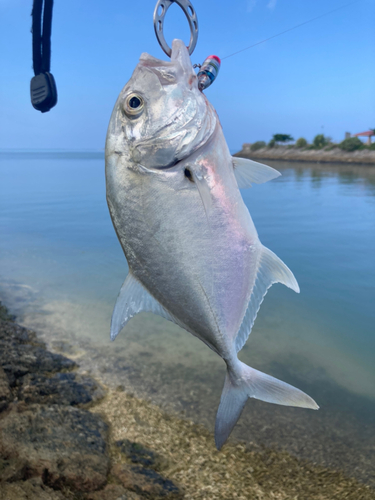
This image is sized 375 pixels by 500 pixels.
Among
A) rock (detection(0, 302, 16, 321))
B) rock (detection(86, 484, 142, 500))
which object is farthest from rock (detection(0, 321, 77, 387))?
rock (detection(86, 484, 142, 500))

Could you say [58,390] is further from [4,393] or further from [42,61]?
[42,61]

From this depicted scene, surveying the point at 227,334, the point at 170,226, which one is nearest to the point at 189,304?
the point at 227,334

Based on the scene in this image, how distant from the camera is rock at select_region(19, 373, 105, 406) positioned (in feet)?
17.5

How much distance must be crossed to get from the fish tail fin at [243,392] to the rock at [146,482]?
2933 millimetres

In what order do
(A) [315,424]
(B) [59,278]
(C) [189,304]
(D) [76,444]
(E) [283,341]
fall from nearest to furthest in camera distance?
(C) [189,304]
(D) [76,444]
(A) [315,424]
(E) [283,341]
(B) [59,278]

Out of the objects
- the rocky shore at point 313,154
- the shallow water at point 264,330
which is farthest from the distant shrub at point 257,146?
the shallow water at point 264,330

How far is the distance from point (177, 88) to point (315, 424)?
5.96 meters

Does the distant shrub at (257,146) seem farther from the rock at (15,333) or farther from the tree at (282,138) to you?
the rock at (15,333)

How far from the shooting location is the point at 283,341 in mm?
8883

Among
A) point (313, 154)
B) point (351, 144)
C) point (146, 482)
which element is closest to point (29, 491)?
point (146, 482)

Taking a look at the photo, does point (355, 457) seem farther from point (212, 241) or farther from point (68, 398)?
point (212, 241)

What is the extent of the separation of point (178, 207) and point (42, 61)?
6.44 feet

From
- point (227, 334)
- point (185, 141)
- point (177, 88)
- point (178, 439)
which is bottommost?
point (178, 439)

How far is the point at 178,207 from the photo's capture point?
145cm
